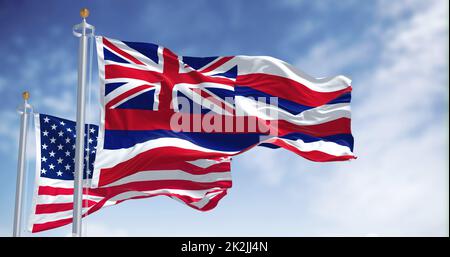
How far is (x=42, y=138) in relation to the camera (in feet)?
52.6

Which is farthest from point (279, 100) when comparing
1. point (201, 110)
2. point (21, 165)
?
point (21, 165)

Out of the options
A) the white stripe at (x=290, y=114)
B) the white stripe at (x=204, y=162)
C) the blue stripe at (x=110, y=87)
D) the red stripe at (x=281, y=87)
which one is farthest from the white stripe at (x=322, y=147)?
the blue stripe at (x=110, y=87)

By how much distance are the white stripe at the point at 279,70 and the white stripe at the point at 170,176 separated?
2863mm

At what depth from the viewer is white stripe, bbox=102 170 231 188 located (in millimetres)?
12523

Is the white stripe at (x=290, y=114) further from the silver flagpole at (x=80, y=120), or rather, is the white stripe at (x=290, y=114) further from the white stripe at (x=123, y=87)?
the silver flagpole at (x=80, y=120)

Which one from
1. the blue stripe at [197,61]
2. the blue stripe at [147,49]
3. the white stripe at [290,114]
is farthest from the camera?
the white stripe at [290,114]

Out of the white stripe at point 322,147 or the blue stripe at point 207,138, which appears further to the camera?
the white stripe at point 322,147

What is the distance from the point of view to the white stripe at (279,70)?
47.8 ft

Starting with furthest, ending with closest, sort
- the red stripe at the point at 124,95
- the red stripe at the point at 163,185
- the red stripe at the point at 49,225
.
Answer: the red stripe at the point at 49,225, the red stripe at the point at 124,95, the red stripe at the point at 163,185

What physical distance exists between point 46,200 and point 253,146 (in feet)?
21.6

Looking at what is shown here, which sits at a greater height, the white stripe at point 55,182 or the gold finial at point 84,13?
the gold finial at point 84,13

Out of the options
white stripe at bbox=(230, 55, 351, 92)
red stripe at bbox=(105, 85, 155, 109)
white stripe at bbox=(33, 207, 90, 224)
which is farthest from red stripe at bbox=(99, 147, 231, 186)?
white stripe at bbox=(33, 207, 90, 224)
